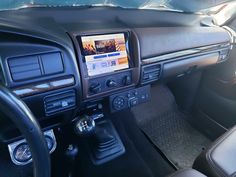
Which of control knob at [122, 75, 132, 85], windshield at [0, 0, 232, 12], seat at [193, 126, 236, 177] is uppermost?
windshield at [0, 0, 232, 12]

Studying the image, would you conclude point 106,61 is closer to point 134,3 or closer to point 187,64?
point 134,3

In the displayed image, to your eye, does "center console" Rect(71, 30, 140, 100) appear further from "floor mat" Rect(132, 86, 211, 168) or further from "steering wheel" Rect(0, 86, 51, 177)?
"floor mat" Rect(132, 86, 211, 168)

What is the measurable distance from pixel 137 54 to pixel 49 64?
0.35 metres

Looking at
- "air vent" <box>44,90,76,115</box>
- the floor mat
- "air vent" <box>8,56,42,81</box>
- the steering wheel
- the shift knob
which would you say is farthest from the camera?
the floor mat

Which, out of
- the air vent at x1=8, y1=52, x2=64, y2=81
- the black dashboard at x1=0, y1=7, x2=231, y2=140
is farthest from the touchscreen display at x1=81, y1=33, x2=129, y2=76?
the air vent at x1=8, y1=52, x2=64, y2=81

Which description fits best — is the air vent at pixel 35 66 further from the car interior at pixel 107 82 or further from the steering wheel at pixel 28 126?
the steering wheel at pixel 28 126

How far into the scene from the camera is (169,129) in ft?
5.75

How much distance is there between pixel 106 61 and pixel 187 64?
485 millimetres

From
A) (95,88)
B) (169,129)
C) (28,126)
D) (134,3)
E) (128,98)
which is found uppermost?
(134,3)

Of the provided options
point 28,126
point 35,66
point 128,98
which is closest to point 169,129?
point 128,98

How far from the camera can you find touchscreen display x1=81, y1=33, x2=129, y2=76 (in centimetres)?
91

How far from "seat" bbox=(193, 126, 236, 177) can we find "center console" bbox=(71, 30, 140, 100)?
36 centimetres

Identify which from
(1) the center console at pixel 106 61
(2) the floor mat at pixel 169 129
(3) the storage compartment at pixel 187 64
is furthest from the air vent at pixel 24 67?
(2) the floor mat at pixel 169 129

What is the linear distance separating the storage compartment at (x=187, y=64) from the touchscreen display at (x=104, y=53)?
260 mm
